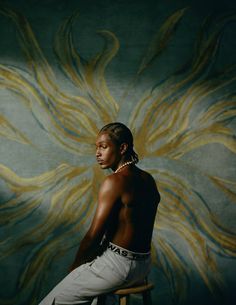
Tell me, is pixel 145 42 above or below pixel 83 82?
above

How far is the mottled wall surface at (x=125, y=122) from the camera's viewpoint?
12.1 feet

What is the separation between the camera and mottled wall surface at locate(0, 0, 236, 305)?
3.70 meters

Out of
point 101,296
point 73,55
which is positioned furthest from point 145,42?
point 101,296

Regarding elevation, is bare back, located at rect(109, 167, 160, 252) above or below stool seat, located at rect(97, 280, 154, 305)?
above

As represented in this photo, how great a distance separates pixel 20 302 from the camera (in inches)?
147

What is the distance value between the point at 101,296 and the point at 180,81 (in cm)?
224

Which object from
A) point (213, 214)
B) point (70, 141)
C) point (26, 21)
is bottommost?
A: point (213, 214)

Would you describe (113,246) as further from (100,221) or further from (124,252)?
(100,221)

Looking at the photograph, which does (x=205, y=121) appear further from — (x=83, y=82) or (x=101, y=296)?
(x=101, y=296)

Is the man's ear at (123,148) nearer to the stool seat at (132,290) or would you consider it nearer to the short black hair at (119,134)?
the short black hair at (119,134)

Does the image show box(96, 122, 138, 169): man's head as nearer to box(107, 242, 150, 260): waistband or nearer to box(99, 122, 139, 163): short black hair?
box(99, 122, 139, 163): short black hair

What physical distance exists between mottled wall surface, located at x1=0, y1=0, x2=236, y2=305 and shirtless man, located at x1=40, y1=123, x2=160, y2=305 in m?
1.42

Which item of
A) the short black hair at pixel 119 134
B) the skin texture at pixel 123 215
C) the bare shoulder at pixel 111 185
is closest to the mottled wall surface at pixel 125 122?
the short black hair at pixel 119 134

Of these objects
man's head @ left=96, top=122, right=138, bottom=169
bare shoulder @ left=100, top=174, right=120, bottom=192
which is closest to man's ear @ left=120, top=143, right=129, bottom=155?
man's head @ left=96, top=122, right=138, bottom=169
